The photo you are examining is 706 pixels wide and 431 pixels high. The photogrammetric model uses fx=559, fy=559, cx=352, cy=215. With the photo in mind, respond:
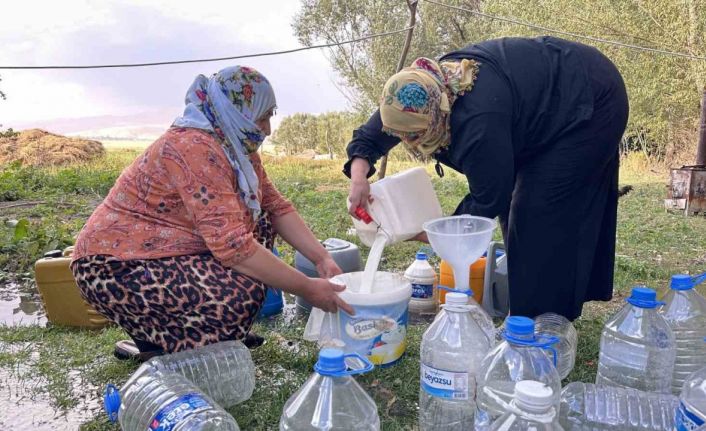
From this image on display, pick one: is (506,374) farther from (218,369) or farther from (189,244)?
(189,244)

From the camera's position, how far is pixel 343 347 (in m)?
2.30

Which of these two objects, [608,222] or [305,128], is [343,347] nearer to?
[608,222]

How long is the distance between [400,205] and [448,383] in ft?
3.00

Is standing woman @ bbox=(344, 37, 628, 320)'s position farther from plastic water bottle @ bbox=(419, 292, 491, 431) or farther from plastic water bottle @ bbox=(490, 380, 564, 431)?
plastic water bottle @ bbox=(490, 380, 564, 431)

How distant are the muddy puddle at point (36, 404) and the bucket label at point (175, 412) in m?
0.65

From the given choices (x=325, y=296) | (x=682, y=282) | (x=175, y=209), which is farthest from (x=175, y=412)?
(x=682, y=282)

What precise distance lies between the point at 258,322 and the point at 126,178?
3.81 feet

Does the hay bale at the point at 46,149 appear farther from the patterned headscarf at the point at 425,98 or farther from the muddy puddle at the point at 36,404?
the patterned headscarf at the point at 425,98

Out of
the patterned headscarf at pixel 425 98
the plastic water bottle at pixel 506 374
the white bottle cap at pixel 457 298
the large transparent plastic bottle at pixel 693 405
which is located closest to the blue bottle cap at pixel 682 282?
the large transparent plastic bottle at pixel 693 405

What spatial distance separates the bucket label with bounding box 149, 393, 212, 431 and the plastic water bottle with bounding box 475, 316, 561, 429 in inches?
31.5

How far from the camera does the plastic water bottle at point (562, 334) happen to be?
2.36 metres

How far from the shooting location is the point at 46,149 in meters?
12.2

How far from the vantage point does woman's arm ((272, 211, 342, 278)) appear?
9.04 ft

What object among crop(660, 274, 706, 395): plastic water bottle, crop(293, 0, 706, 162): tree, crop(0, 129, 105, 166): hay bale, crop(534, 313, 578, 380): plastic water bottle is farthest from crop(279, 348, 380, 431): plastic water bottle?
crop(0, 129, 105, 166): hay bale
